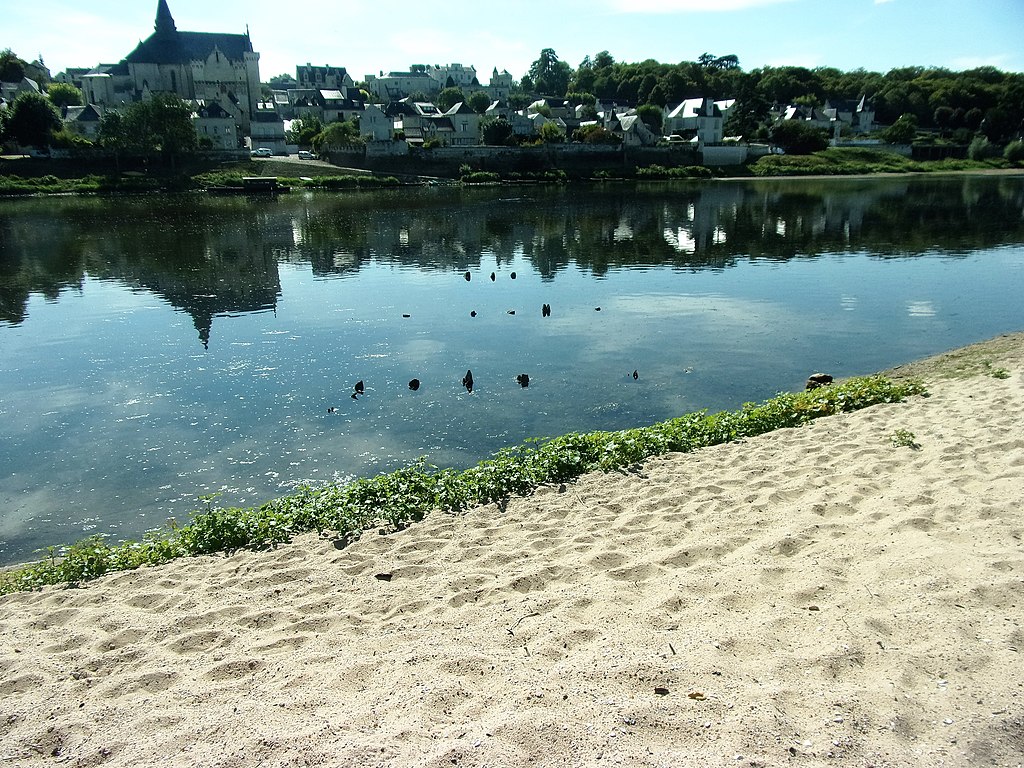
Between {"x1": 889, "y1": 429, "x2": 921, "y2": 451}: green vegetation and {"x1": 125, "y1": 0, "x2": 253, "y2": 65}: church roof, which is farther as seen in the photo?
{"x1": 125, "y1": 0, "x2": 253, "y2": 65}: church roof

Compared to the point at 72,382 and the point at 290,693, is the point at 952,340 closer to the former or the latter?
the point at 290,693

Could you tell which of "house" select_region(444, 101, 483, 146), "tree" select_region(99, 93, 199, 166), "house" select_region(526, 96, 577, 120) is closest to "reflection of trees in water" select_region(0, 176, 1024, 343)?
"tree" select_region(99, 93, 199, 166)

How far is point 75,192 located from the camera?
70.8 metres

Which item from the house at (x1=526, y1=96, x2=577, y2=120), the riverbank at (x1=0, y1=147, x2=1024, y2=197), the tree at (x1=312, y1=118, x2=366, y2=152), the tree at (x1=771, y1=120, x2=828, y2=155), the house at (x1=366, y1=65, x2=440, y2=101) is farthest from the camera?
the house at (x1=366, y1=65, x2=440, y2=101)

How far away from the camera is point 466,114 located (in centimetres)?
10769

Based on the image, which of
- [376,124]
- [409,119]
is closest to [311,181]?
[376,124]

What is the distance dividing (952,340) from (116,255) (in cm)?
3703

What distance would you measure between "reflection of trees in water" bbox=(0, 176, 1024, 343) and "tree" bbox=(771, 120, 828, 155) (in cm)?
4167

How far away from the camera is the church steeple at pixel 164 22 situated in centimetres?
11481

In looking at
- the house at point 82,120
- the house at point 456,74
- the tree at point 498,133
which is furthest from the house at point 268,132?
the house at point 456,74

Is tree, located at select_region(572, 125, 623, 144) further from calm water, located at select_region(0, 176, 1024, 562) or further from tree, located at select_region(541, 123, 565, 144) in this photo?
calm water, located at select_region(0, 176, 1024, 562)

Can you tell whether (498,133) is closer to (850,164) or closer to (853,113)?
(850,164)

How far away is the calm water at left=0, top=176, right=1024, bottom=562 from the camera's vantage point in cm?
1220

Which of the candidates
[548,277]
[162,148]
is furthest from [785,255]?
[162,148]
